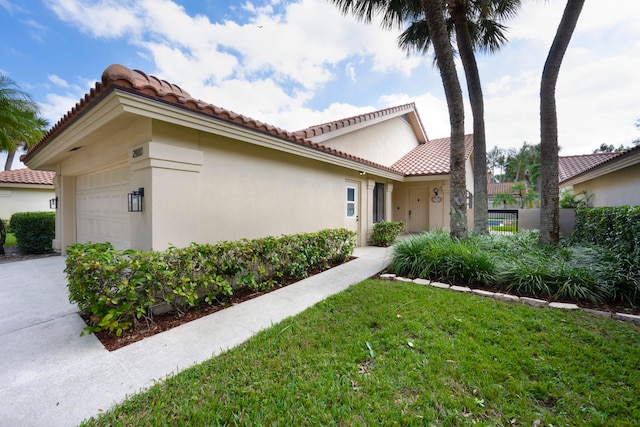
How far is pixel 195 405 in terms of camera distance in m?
2.10

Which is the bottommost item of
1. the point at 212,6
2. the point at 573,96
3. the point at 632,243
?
the point at 632,243

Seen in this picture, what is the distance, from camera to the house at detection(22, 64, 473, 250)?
4.08 metres

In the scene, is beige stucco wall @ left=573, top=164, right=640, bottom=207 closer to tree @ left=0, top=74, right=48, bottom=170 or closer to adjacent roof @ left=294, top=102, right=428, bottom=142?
adjacent roof @ left=294, top=102, right=428, bottom=142

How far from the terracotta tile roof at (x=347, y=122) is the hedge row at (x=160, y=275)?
4153mm

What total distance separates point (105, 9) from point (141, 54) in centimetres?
199

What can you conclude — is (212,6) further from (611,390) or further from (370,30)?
(611,390)

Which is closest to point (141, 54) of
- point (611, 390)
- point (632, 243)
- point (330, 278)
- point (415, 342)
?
point (330, 278)

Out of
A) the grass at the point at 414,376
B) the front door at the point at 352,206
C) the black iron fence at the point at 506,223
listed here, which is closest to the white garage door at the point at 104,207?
the grass at the point at 414,376

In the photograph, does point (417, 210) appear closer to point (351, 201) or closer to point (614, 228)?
point (351, 201)

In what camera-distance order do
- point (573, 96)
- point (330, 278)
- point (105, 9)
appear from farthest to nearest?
1. point (573, 96)
2. point (105, 9)
3. point (330, 278)

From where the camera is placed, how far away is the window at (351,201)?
948 cm

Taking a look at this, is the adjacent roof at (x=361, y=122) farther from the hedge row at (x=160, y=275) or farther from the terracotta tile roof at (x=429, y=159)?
the hedge row at (x=160, y=275)

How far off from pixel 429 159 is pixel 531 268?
32.0 ft

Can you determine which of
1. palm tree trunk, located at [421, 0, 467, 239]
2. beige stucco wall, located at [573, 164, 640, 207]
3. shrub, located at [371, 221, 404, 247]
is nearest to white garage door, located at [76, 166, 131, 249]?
palm tree trunk, located at [421, 0, 467, 239]
